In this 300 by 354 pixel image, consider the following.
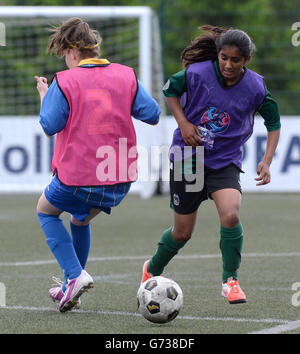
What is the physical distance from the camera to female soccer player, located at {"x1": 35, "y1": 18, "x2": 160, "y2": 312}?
5066 millimetres

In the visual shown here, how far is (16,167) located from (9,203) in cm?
66

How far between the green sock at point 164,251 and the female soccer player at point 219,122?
10 centimetres

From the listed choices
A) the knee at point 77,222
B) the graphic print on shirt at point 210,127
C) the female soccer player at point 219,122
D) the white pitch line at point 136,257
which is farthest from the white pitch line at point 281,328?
the white pitch line at point 136,257

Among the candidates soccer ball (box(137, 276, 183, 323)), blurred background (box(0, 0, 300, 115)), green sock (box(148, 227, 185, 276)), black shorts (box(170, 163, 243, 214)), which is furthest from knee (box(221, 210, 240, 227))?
blurred background (box(0, 0, 300, 115))

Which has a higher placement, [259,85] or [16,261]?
[259,85]

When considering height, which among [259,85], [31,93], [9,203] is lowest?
[9,203]

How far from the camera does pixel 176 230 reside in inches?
222

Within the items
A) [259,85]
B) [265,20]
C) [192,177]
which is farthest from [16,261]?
[265,20]

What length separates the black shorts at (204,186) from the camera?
5.40m

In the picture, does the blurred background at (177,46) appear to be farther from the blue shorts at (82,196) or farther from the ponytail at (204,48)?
the blue shorts at (82,196)

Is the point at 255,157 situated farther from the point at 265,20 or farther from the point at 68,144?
the point at 265,20

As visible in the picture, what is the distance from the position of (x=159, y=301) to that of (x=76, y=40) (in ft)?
5.74
